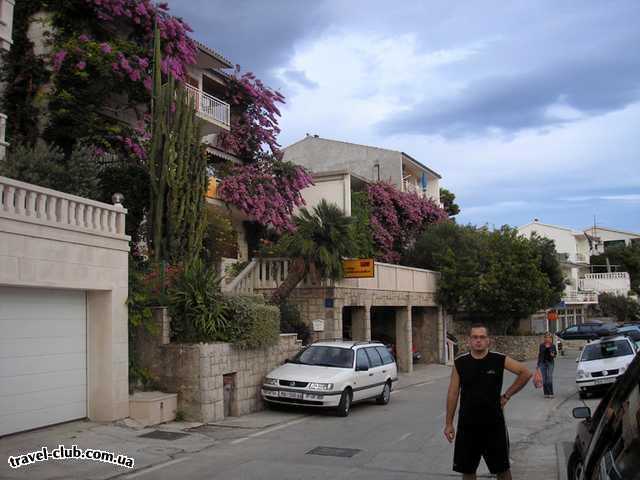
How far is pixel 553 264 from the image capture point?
1574 inches

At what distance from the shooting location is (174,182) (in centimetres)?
1590

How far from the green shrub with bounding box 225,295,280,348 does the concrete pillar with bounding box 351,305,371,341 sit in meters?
9.17

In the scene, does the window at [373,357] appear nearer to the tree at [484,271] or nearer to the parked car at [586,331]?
the tree at [484,271]

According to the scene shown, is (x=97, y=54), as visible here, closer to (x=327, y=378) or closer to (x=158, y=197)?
(x=158, y=197)

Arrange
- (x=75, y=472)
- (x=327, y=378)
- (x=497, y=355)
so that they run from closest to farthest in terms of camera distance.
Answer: (x=497, y=355), (x=75, y=472), (x=327, y=378)

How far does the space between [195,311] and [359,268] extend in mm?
9443

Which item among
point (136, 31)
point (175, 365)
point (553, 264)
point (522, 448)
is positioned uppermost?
point (136, 31)

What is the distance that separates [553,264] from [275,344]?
92.4 feet

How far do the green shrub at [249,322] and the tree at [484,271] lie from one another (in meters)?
18.1

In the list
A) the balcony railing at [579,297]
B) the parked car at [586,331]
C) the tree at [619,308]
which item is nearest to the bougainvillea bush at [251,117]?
the parked car at [586,331]

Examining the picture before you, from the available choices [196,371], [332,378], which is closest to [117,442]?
[196,371]

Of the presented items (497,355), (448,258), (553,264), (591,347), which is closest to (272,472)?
(497,355)

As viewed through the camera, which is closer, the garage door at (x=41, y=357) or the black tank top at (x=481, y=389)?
the black tank top at (x=481, y=389)

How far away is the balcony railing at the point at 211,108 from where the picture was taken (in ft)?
79.0
